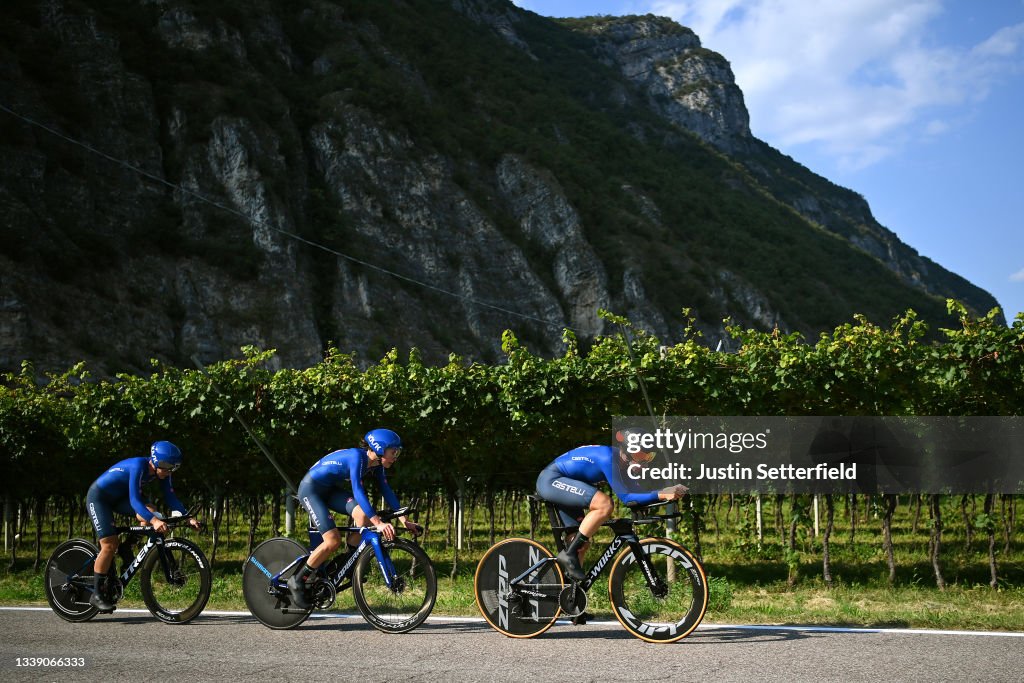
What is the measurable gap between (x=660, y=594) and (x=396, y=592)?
226 centimetres

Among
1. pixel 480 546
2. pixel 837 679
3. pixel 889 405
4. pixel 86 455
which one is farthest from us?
pixel 480 546

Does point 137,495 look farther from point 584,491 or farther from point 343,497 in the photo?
point 584,491

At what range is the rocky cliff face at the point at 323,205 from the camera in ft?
175

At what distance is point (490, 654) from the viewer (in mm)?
6570

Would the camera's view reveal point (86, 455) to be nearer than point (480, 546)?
Yes

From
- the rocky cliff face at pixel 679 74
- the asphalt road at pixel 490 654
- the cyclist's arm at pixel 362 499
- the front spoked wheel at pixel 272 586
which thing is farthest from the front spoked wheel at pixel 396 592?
the rocky cliff face at pixel 679 74

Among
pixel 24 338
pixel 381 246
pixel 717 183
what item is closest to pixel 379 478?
pixel 24 338

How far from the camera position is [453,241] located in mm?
74000

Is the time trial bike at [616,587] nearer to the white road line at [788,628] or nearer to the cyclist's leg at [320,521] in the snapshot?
the white road line at [788,628]

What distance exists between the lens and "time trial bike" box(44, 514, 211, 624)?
8.28m

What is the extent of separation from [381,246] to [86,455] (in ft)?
179

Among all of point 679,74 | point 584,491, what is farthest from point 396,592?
point 679,74

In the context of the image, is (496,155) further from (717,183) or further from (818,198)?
(818,198)

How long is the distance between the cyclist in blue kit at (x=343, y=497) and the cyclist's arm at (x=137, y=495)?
62.7 inches
